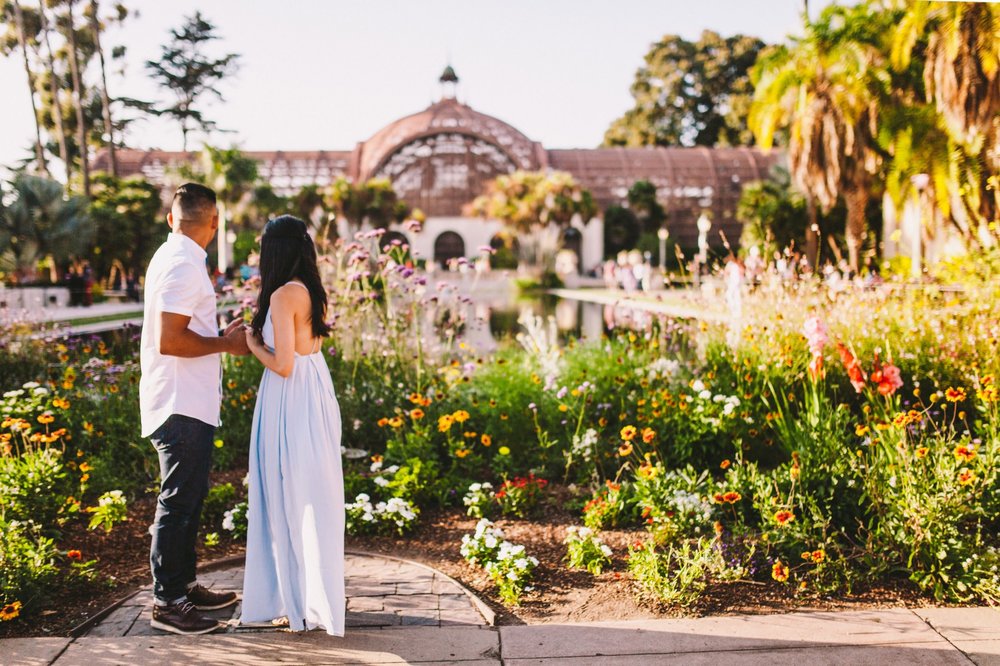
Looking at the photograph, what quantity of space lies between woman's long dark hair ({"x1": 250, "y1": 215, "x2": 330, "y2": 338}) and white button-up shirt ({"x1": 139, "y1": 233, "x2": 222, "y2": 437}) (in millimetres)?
207

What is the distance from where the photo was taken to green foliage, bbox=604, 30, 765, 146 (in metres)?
53.3

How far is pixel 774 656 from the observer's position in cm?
256

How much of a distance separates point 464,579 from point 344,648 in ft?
2.48

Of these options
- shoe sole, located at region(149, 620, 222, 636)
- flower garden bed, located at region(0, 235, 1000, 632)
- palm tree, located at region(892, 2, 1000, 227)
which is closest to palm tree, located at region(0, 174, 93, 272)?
flower garden bed, located at region(0, 235, 1000, 632)

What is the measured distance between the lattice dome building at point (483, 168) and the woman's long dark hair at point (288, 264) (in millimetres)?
43023

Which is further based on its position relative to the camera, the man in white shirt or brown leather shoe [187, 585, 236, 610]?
brown leather shoe [187, 585, 236, 610]

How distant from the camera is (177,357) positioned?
8.98ft

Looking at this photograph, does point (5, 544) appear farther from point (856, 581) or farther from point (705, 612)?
point (856, 581)

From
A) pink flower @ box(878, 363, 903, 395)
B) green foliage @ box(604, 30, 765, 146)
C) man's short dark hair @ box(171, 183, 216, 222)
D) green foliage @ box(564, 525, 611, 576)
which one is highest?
green foliage @ box(604, 30, 765, 146)

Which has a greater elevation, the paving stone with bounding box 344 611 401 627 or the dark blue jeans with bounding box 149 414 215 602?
the dark blue jeans with bounding box 149 414 215 602

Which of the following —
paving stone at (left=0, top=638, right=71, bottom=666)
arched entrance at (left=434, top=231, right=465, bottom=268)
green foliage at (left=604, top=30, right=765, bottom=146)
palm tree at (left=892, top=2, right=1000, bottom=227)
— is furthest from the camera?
green foliage at (left=604, top=30, right=765, bottom=146)

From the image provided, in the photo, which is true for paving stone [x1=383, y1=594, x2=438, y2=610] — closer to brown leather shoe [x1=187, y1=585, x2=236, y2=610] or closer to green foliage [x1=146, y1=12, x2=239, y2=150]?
brown leather shoe [x1=187, y1=585, x2=236, y2=610]

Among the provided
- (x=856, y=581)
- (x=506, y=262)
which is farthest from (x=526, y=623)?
(x=506, y=262)

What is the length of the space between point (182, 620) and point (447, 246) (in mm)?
46454
